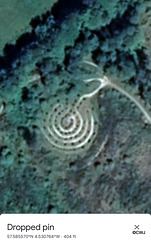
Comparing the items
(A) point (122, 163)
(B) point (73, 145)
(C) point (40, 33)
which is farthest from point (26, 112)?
(A) point (122, 163)

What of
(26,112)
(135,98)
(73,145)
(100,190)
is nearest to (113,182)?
(100,190)

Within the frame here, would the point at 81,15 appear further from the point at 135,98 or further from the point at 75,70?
the point at 135,98

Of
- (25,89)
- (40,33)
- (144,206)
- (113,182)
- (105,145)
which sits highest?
(40,33)

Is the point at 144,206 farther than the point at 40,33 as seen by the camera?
No

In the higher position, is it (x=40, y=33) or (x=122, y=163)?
(x=40, y=33)

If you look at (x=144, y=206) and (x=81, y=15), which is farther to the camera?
(x=81, y=15)

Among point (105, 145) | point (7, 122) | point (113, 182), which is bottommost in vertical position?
point (113, 182)

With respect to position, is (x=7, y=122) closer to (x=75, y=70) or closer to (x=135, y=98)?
(x=75, y=70)

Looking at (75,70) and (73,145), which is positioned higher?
(75,70)
